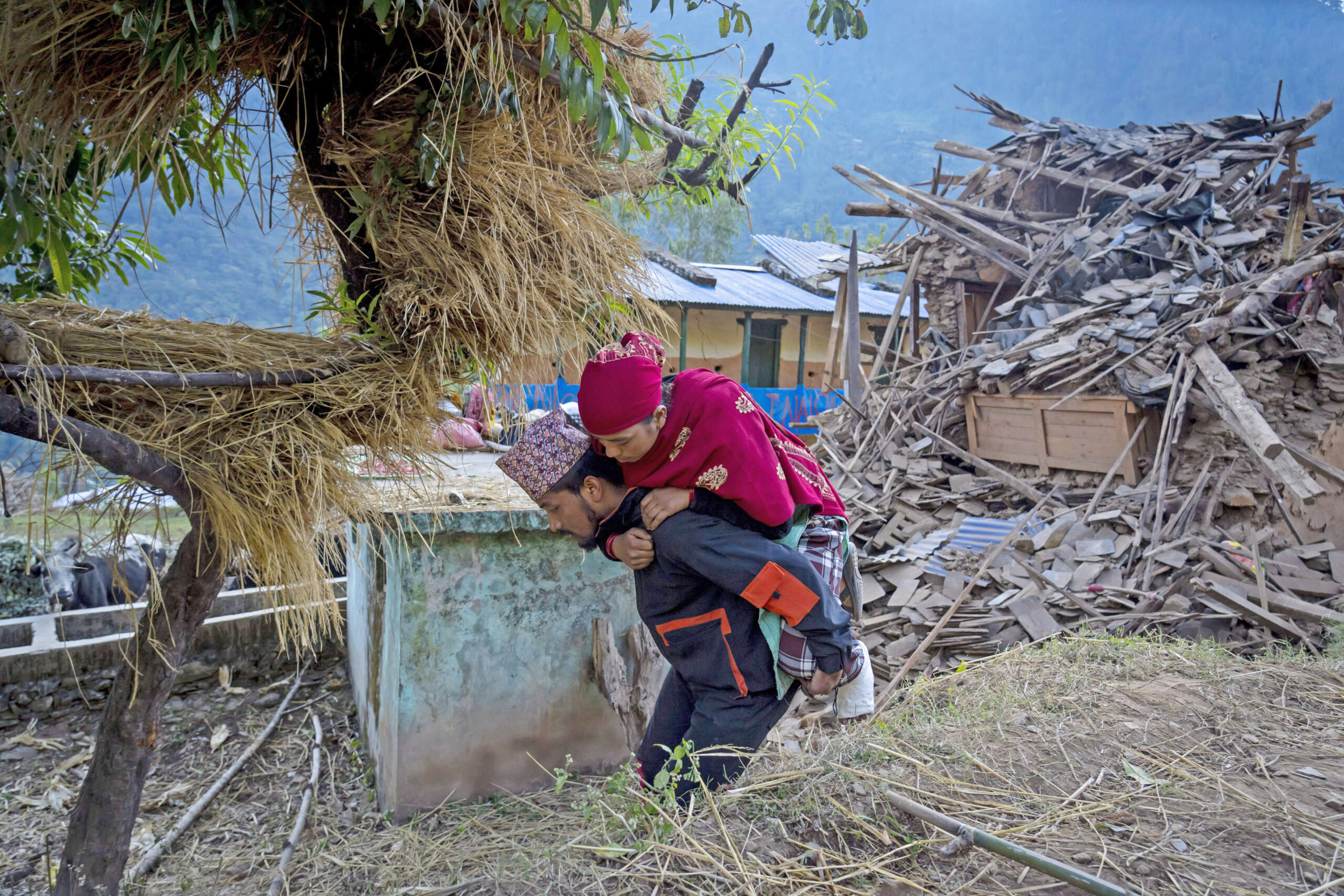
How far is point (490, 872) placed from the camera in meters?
2.10

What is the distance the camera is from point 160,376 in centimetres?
181

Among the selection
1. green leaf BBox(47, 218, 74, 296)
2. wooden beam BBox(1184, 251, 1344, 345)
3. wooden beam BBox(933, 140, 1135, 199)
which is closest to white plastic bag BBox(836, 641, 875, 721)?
green leaf BBox(47, 218, 74, 296)

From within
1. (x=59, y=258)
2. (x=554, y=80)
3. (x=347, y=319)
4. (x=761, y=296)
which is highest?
(x=554, y=80)

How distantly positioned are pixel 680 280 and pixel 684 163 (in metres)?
12.5

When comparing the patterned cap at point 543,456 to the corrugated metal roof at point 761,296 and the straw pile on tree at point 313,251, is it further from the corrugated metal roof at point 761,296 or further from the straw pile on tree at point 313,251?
the corrugated metal roof at point 761,296

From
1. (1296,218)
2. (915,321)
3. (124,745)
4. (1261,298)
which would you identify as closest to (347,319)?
(124,745)

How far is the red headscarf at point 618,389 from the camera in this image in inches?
77.6

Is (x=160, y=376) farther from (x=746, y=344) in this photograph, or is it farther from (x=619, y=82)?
(x=746, y=344)

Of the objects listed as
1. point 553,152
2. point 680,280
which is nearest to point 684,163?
point 553,152

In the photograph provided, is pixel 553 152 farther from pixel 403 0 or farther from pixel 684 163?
pixel 684 163

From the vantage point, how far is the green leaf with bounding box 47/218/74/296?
2.15 meters

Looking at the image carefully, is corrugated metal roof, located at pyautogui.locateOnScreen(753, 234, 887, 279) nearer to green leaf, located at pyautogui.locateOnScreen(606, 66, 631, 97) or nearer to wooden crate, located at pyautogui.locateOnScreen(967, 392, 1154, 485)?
wooden crate, located at pyautogui.locateOnScreen(967, 392, 1154, 485)

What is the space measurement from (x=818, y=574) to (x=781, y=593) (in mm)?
161

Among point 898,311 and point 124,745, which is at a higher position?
point 898,311
